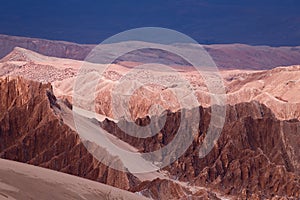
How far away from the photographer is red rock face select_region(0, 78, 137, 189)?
47312 millimetres

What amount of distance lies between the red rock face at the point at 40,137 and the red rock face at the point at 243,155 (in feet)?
33.3

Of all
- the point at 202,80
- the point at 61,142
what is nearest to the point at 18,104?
the point at 61,142

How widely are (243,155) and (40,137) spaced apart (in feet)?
62.9

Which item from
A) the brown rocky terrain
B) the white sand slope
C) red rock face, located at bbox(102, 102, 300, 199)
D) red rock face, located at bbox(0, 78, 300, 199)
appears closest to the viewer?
the white sand slope

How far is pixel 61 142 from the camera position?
50.4 meters

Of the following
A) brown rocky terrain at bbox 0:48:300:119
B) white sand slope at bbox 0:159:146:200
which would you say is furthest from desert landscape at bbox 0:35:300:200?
brown rocky terrain at bbox 0:48:300:119

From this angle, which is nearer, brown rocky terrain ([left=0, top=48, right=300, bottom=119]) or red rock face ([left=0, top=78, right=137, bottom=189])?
red rock face ([left=0, top=78, right=137, bottom=189])

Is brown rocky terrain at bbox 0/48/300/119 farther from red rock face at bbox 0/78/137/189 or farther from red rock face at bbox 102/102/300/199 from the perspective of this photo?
red rock face at bbox 0/78/137/189

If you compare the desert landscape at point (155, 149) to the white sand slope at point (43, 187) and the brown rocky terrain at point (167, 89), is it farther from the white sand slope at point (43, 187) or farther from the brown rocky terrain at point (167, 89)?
the brown rocky terrain at point (167, 89)

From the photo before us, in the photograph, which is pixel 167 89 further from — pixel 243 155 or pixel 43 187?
pixel 43 187

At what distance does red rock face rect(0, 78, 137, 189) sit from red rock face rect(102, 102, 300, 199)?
10140mm

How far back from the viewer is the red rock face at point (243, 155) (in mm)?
51438

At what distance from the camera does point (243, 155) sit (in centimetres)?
5722

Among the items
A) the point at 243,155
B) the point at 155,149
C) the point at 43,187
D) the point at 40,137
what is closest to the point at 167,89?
the point at 155,149
